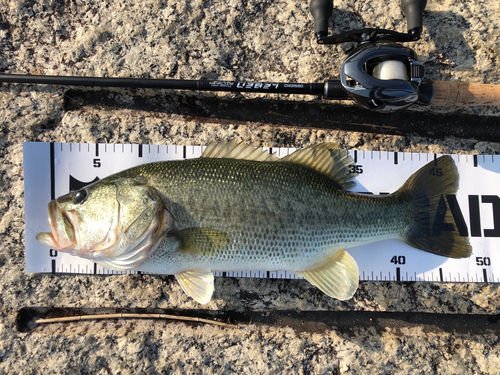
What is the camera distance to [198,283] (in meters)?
1.91

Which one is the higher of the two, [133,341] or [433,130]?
[433,130]

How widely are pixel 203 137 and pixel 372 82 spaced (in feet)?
3.97

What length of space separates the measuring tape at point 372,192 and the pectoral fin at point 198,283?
1.09 feet

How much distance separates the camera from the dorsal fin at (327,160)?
6.56 feet

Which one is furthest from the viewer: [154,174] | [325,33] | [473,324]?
[473,324]

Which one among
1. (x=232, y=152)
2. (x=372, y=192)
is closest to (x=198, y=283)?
(x=232, y=152)

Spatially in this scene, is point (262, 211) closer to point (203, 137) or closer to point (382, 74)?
point (203, 137)

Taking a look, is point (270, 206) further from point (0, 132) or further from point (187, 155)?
point (0, 132)

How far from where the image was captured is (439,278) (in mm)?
2229

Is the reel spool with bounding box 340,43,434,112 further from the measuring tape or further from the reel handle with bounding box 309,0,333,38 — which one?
the measuring tape

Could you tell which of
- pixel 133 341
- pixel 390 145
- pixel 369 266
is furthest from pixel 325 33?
pixel 133 341

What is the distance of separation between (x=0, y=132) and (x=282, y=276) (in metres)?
2.33

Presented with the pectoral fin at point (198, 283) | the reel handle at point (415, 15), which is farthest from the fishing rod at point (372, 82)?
the pectoral fin at point (198, 283)

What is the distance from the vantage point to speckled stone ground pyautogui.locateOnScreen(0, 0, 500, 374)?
2158mm
